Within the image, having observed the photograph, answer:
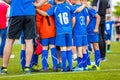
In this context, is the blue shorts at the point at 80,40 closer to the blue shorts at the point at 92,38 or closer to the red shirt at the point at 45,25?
the blue shorts at the point at 92,38

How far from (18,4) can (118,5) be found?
5061 cm

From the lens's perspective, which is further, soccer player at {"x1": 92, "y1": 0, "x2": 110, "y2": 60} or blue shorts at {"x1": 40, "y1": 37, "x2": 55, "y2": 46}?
soccer player at {"x1": 92, "y1": 0, "x2": 110, "y2": 60}

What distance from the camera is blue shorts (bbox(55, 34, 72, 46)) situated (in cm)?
1116

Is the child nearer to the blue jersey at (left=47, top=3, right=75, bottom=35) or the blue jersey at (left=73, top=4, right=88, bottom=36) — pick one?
the blue jersey at (left=47, top=3, right=75, bottom=35)

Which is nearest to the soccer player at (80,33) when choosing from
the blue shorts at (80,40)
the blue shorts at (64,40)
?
the blue shorts at (80,40)

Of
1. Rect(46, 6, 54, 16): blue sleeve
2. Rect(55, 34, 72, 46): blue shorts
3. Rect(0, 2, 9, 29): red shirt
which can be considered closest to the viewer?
Rect(55, 34, 72, 46): blue shorts

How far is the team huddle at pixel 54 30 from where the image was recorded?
1073 cm

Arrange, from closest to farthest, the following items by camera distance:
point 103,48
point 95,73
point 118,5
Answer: point 95,73, point 103,48, point 118,5

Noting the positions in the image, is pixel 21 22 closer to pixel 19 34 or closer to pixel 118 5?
pixel 19 34

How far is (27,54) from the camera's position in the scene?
35.2 feet

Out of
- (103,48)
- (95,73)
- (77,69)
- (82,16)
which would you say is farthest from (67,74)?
(103,48)

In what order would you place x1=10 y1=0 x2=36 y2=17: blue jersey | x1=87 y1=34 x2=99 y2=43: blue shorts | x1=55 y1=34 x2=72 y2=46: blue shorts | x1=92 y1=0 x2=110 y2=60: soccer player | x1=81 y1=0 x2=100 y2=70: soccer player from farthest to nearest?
x1=92 y1=0 x2=110 y2=60: soccer player < x1=87 y1=34 x2=99 y2=43: blue shorts < x1=81 y1=0 x2=100 y2=70: soccer player < x1=55 y1=34 x2=72 y2=46: blue shorts < x1=10 y1=0 x2=36 y2=17: blue jersey

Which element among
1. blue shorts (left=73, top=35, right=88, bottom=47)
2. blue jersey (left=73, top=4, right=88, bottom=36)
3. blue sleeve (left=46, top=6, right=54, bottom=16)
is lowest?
blue shorts (left=73, top=35, right=88, bottom=47)

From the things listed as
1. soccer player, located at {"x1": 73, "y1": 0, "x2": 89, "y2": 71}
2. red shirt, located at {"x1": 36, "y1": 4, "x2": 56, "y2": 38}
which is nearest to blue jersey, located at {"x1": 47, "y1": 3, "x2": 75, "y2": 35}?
red shirt, located at {"x1": 36, "y1": 4, "x2": 56, "y2": 38}
